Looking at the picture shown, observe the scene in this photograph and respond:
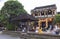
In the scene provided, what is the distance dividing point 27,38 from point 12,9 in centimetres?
1729

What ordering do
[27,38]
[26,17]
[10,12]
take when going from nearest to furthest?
[27,38], [26,17], [10,12]

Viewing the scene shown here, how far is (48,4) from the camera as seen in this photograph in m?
41.2

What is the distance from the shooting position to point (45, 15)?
38344 mm

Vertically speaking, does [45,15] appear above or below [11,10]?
below

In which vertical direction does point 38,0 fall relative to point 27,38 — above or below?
above

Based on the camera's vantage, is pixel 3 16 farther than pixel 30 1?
No

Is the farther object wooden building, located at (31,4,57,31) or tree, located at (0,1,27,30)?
wooden building, located at (31,4,57,31)

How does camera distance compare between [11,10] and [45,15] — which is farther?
[45,15]

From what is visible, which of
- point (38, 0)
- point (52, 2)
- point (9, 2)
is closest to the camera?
point (9, 2)

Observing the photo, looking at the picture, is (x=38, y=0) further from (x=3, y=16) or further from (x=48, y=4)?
(x=3, y=16)

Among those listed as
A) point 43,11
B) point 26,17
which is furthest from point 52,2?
point 26,17

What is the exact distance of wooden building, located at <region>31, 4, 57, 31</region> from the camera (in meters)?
36.5

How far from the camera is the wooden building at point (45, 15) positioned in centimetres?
3655

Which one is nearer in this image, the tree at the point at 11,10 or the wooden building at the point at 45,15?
the tree at the point at 11,10
